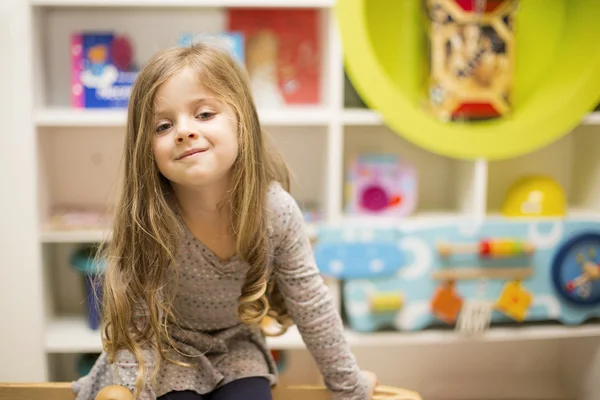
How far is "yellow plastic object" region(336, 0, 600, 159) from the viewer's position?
1.39 meters

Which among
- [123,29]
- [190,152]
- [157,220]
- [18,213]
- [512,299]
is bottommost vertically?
[512,299]

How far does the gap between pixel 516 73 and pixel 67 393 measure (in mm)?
1350

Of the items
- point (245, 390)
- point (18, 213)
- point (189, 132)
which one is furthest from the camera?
point (18, 213)

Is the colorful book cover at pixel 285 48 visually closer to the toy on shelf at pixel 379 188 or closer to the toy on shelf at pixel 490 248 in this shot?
the toy on shelf at pixel 379 188

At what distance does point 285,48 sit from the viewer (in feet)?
5.30

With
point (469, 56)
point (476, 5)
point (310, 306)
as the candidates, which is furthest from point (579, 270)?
point (310, 306)

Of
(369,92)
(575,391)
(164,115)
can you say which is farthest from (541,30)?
(164,115)

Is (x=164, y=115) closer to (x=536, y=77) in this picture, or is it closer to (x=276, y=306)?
(x=276, y=306)

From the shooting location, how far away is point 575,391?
1.74 metres

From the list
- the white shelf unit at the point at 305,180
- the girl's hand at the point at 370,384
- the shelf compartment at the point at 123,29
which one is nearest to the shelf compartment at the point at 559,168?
the white shelf unit at the point at 305,180

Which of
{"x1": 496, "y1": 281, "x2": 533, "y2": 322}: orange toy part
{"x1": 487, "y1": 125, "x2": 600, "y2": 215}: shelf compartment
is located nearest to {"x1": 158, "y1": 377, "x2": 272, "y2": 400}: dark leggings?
{"x1": 496, "y1": 281, "x2": 533, "y2": 322}: orange toy part

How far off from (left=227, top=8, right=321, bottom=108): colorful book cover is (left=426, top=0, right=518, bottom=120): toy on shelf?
313 millimetres

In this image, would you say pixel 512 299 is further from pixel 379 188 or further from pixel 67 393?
pixel 67 393

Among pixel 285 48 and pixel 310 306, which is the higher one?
pixel 285 48
